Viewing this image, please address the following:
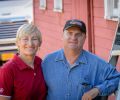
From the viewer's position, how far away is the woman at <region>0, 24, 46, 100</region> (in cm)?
403

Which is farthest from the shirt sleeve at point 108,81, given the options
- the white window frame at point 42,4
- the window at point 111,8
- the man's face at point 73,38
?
the white window frame at point 42,4

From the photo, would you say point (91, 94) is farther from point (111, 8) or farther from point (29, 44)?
point (111, 8)

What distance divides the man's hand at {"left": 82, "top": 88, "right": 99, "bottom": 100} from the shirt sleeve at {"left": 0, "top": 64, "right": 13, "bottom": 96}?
2.07 feet

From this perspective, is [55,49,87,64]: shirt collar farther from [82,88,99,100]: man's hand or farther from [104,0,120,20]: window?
[104,0,120,20]: window

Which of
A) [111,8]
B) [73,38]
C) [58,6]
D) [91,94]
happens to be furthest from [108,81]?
[58,6]

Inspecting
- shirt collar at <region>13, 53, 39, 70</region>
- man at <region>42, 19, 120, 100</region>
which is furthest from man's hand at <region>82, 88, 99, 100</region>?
shirt collar at <region>13, 53, 39, 70</region>

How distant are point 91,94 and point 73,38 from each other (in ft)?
1.65

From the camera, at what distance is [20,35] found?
164 inches

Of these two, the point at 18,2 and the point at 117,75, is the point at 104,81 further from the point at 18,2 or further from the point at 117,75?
the point at 18,2

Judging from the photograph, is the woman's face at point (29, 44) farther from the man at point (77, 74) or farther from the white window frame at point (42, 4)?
the white window frame at point (42, 4)

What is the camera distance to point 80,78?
162 inches

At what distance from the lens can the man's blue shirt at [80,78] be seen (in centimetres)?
411

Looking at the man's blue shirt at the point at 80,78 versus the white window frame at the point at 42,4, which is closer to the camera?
the man's blue shirt at the point at 80,78

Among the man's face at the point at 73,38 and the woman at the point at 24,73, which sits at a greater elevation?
the man's face at the point at 73,38
